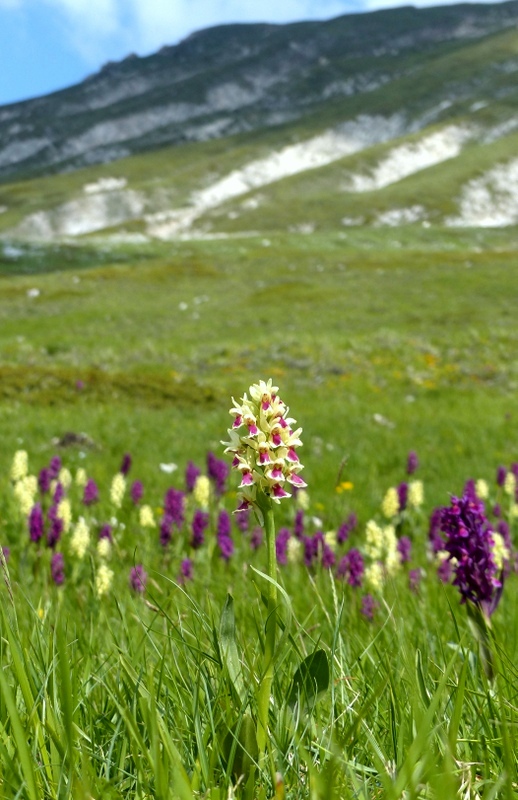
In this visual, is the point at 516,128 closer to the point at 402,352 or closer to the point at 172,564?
the point at 402,352

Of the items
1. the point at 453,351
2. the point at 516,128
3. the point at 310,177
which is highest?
the point at 516,128

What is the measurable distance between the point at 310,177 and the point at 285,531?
16957cm

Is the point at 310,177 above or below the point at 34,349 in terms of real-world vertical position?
above

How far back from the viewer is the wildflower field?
1559mm

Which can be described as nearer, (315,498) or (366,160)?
(315,498)

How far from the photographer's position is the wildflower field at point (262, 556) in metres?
1.56

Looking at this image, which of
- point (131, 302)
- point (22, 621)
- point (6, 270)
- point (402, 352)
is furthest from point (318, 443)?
point (6, 270)

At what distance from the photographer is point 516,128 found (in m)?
178

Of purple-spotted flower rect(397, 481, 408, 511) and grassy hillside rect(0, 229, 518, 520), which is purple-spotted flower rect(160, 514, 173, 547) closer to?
purple-spotted flower rect(397, 481, 408, 511)

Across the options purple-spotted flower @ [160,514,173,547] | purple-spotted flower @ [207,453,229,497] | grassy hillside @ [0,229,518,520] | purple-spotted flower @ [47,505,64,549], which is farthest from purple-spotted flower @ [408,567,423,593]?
grassy hillside @ [0,229,518,520]

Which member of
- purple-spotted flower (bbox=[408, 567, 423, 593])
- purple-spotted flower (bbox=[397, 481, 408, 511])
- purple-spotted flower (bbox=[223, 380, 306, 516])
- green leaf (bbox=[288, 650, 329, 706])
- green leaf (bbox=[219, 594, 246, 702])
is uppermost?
purple-spotted flower (bbox=[223, 380, 306, 516])

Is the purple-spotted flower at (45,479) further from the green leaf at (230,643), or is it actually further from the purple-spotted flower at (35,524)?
the green leaf at (230,643)

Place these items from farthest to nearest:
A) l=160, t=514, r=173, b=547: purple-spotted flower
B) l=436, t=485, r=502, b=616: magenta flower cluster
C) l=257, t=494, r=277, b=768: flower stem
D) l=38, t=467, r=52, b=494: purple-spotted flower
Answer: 1. l=38, t=467, r=52, b=494: purple-spotted flower
2. l=160, t=514, r=173, b=547: purple-spotted flower
3. l=436, t=485, r=502, b=616: magenta flower cluster
4. l=257, t=494, r=277, b=768: flower stem

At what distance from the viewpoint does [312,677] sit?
5.61ft
